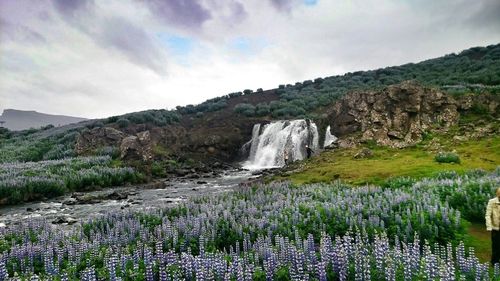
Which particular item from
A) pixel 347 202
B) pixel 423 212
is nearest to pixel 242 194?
pixel 347 202

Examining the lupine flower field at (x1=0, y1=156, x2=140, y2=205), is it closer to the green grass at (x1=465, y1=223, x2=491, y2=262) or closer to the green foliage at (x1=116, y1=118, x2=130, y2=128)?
the green foliage at (x1=116, y1=118, x2=130, y2=128)

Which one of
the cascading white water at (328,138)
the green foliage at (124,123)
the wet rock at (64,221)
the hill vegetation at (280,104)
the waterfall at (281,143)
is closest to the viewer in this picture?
the wet rock at (64,221)

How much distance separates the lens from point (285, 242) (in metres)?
12.3

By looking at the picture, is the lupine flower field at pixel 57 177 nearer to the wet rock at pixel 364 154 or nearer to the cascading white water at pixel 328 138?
the cascading white water at pixel 328 138

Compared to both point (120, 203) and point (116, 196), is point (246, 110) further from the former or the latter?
point (120, 203)

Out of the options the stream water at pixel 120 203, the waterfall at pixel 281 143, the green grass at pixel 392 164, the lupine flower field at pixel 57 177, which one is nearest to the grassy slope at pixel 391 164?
the green grass at pixel 392 164

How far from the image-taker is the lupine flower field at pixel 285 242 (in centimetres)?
930

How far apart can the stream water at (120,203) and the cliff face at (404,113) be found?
12.5 m

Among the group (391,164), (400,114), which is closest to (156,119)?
(400,114)

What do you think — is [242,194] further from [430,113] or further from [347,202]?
[430,113]

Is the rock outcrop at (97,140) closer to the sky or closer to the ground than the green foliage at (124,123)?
closer to the ground

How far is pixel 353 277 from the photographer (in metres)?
9.47

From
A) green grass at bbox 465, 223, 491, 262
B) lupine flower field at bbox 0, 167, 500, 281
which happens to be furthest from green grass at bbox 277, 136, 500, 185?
green grass at bbox 465, 223, 491, 262

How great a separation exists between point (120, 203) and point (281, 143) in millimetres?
25007
